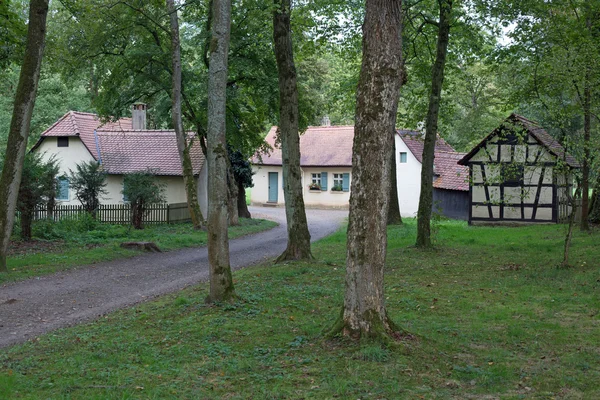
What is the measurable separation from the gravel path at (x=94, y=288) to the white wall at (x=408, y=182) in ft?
80.1

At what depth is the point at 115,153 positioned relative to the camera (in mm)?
35281

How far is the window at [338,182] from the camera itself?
49531mm

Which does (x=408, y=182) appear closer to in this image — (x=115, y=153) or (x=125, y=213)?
(x=115, y=153)

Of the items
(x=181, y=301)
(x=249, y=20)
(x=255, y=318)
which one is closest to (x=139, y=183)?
(x=249, y=20)

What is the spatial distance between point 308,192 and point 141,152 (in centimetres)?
1796

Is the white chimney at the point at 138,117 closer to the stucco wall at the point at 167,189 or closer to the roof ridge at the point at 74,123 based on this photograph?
the roof ridge at the point at 74,123

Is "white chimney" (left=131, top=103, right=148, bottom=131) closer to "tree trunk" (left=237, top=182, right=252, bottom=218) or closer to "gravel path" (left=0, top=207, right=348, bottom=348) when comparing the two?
"tree trunk" (left=237, top=182, right=252, bottom=218)

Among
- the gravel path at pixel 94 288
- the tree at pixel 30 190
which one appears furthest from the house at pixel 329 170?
the gravel path at pixel 94 288

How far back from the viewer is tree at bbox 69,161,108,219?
2734cm

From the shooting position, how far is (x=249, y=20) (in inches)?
953

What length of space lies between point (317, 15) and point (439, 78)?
4814 mm

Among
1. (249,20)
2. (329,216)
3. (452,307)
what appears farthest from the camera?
(329,216)

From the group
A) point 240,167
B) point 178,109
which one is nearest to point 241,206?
point 240,167

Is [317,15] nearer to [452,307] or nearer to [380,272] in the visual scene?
[452,307]
